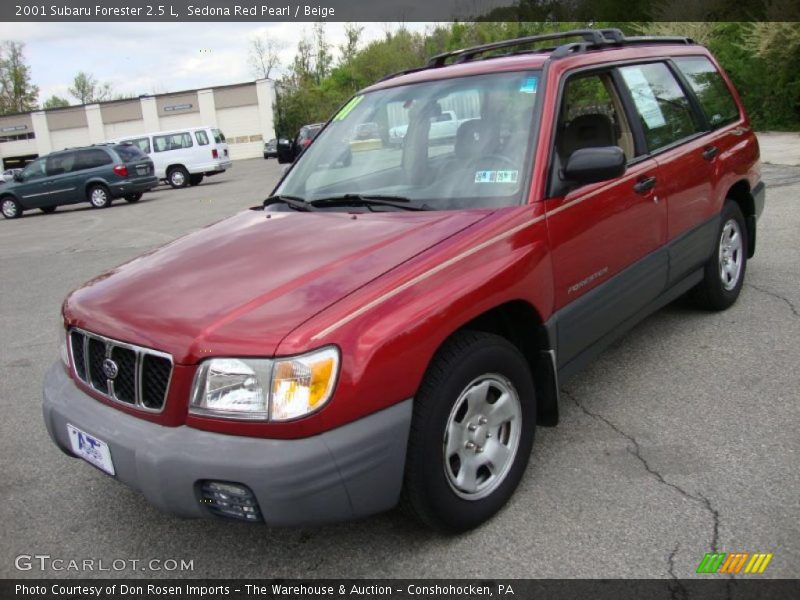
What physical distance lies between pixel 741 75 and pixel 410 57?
45781 mm

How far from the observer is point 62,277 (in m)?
8.98

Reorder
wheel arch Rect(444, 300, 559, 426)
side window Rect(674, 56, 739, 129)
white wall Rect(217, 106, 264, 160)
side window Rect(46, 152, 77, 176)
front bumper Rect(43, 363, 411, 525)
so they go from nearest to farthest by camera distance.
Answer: front bumper Rect(43, 363, 411, 525)
wheel arch Rect(444, 300, 559, 426)
side window Rect(674, 56, 739, 129)
side window Rect(46, 152, 77, 176)
white wall Rect(217, 106, 264, 160)

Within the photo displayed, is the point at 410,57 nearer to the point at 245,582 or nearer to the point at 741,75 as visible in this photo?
the point at 741,75

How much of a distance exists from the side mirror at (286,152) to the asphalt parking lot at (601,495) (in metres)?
2.24

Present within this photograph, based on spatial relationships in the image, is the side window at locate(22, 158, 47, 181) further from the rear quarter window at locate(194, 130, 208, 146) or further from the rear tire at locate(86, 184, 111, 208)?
the rear quarter window at locate(194, 130, 208, 146)

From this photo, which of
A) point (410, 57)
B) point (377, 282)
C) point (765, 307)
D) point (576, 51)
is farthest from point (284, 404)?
point (410, 57)

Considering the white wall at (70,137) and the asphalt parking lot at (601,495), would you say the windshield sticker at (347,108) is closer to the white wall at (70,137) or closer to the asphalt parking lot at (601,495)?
the asphalt parking lot at (601,495)

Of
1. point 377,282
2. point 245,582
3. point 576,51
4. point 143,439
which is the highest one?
point 576,51

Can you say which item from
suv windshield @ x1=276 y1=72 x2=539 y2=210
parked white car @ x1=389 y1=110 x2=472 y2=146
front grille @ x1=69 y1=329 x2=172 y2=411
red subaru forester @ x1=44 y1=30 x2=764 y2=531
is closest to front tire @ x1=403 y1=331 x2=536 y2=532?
red subaru forester @ x1=44 y1=30 x2=764 y2=531

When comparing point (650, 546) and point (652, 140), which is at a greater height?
point (652, 140)

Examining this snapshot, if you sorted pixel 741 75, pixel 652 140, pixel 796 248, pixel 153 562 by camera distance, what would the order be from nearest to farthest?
1. pixel 153 562
2. pixel 652 140
3. pixel 796 248
4. pixel 741 75

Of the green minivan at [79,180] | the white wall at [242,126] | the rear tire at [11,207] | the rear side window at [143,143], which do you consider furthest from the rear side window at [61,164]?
the white wall at [242,126]

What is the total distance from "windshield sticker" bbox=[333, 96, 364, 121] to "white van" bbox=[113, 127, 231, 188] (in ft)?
73.0

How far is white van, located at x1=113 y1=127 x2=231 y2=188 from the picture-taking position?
82.9ft
